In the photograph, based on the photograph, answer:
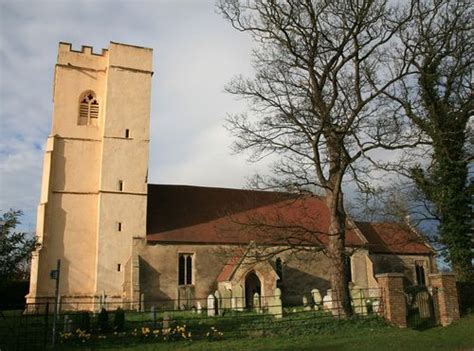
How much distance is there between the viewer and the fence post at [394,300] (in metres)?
16.2

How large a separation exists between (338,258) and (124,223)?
13.2 m

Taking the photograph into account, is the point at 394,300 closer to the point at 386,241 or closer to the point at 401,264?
the point at 401,264

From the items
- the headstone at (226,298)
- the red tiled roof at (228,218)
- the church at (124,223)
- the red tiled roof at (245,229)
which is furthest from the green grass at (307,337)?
the red tiled roof at (228,218)

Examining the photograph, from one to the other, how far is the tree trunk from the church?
619 cm

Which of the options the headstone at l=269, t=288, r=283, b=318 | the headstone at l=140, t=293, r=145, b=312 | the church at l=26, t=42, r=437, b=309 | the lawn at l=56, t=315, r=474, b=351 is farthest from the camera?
the church at l=26, t=42, r=437, b=309

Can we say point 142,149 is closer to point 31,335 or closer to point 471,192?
point 31,335

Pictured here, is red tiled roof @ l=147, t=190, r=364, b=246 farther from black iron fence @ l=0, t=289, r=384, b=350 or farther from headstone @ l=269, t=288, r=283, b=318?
black iron fence @ l=0, t=289, r=384, b=350

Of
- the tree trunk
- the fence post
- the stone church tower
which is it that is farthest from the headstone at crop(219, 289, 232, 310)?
the fence post

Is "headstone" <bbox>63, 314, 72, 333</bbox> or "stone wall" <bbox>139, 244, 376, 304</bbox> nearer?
"headstone" <bbox>63, 314, 72, 333</bbox>

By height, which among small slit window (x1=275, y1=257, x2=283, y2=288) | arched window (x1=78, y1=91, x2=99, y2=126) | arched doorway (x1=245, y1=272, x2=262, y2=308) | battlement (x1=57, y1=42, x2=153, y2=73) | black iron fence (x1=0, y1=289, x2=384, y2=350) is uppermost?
battlement (x1=57, y1=42, x2=153, y2=73)

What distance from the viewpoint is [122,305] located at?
25000 mm

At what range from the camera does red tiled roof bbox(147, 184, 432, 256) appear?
27.6 m

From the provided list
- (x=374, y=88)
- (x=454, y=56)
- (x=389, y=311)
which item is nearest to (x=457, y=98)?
(x=454, y=56)

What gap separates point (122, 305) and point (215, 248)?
19.1 feet
